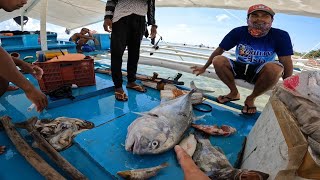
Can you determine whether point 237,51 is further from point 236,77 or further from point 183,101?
point 183,101

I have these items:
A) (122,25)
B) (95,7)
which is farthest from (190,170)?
(95,7)

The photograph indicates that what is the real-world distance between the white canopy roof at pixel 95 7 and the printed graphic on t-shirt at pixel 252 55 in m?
1.37

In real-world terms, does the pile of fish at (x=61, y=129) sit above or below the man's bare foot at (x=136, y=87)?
below

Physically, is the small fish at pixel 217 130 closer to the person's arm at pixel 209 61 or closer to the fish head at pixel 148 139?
the fish head at pixel 148 139

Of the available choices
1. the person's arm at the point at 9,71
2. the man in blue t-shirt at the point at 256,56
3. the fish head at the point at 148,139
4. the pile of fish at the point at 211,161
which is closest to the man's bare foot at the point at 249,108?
the man in blue t-shirt at the point at 256,56

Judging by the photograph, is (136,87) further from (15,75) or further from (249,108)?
(15,75)

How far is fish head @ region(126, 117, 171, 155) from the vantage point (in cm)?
194

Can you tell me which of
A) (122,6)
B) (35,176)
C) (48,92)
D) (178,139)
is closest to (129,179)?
(178,139)

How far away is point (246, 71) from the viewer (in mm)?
3529

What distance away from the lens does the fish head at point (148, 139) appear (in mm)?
1941

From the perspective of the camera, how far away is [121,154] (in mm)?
2053

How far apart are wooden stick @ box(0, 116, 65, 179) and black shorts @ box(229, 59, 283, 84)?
3020mm

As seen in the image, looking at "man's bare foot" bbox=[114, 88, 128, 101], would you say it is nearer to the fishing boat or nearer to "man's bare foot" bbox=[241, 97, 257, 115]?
the fishing boat

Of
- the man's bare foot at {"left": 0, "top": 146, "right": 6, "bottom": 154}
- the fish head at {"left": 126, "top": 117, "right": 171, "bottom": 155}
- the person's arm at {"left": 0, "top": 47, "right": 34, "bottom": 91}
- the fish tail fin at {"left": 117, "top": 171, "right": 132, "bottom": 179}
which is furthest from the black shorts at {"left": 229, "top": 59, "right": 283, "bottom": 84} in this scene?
the man's bare foot at {"left": 0, "top": 146, "right": 6, "bottom": 154}
